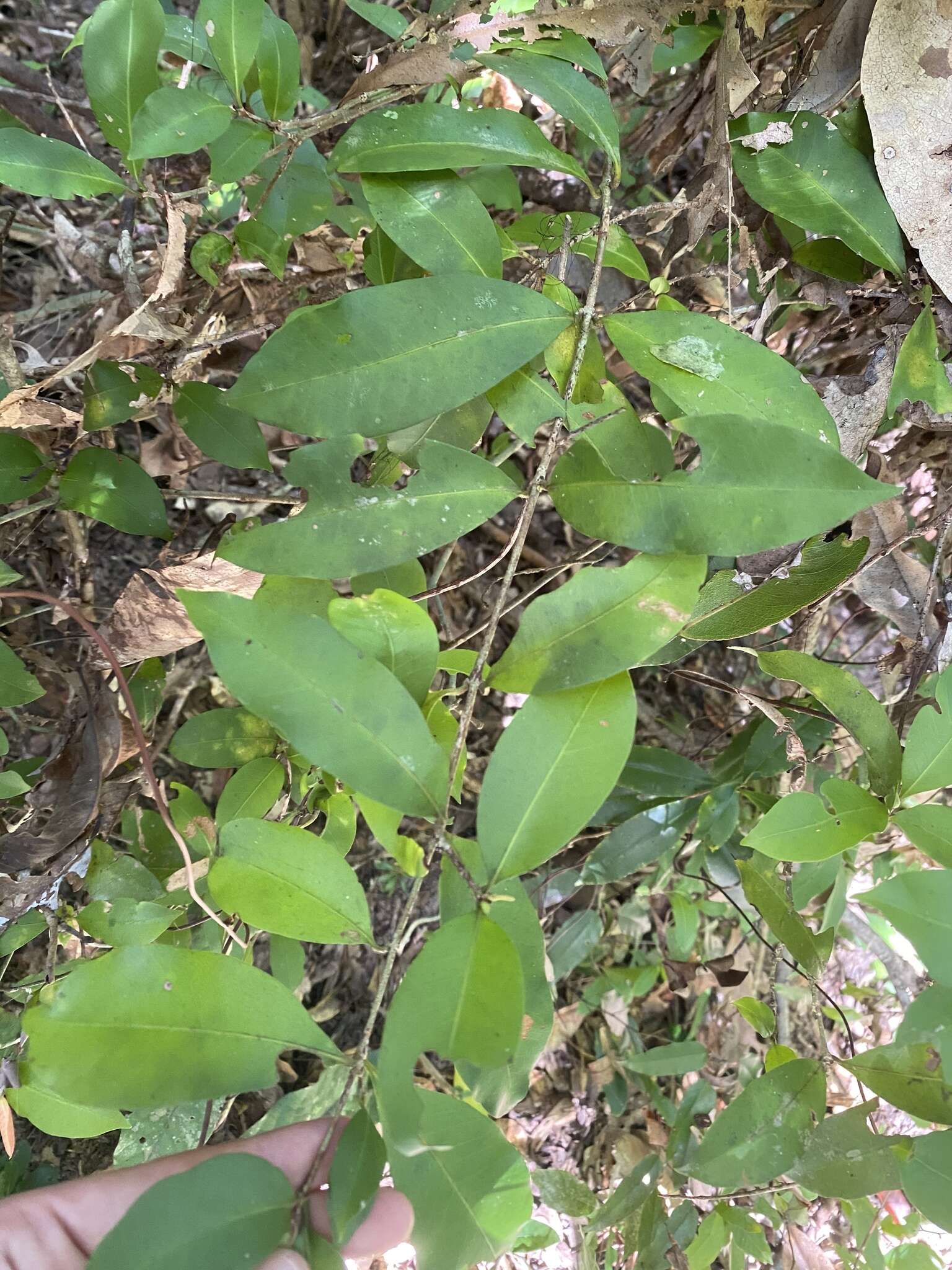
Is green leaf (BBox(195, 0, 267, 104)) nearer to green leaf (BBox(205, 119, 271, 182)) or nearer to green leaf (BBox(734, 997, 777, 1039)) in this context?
green leaf (BBox(205, 119, 271, 182))

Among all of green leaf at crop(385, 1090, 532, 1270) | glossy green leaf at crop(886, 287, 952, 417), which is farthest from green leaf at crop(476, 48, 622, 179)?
green leaf at crop(385, 1090, 532, 1270)

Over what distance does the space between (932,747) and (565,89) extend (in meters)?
0.78

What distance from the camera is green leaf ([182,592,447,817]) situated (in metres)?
0.64

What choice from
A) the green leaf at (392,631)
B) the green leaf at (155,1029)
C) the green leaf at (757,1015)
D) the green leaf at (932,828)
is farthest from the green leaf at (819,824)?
the green leaf at (757,1015)

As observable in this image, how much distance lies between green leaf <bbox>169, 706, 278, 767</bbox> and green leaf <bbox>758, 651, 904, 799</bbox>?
0.67 meters

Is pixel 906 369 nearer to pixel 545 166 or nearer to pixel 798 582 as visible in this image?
pixel 798 582

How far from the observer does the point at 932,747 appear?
0.81 metres

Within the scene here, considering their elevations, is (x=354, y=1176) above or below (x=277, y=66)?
below

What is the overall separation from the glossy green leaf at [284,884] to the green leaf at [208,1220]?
0.62ft

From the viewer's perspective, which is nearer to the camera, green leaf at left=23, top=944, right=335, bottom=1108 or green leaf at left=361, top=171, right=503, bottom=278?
green leaf at left=23, top=944, right=335, bottom=1108

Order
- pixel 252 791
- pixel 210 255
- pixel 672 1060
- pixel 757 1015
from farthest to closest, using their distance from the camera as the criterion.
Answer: pixel 672 1060
pixel 757 1015
pixel 210 255
pixel 252 791

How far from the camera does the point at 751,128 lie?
89 centimetres

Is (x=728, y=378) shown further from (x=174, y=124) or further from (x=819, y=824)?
(x=174, y=124)

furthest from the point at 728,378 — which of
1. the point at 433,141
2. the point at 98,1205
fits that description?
the point at 98,1205
